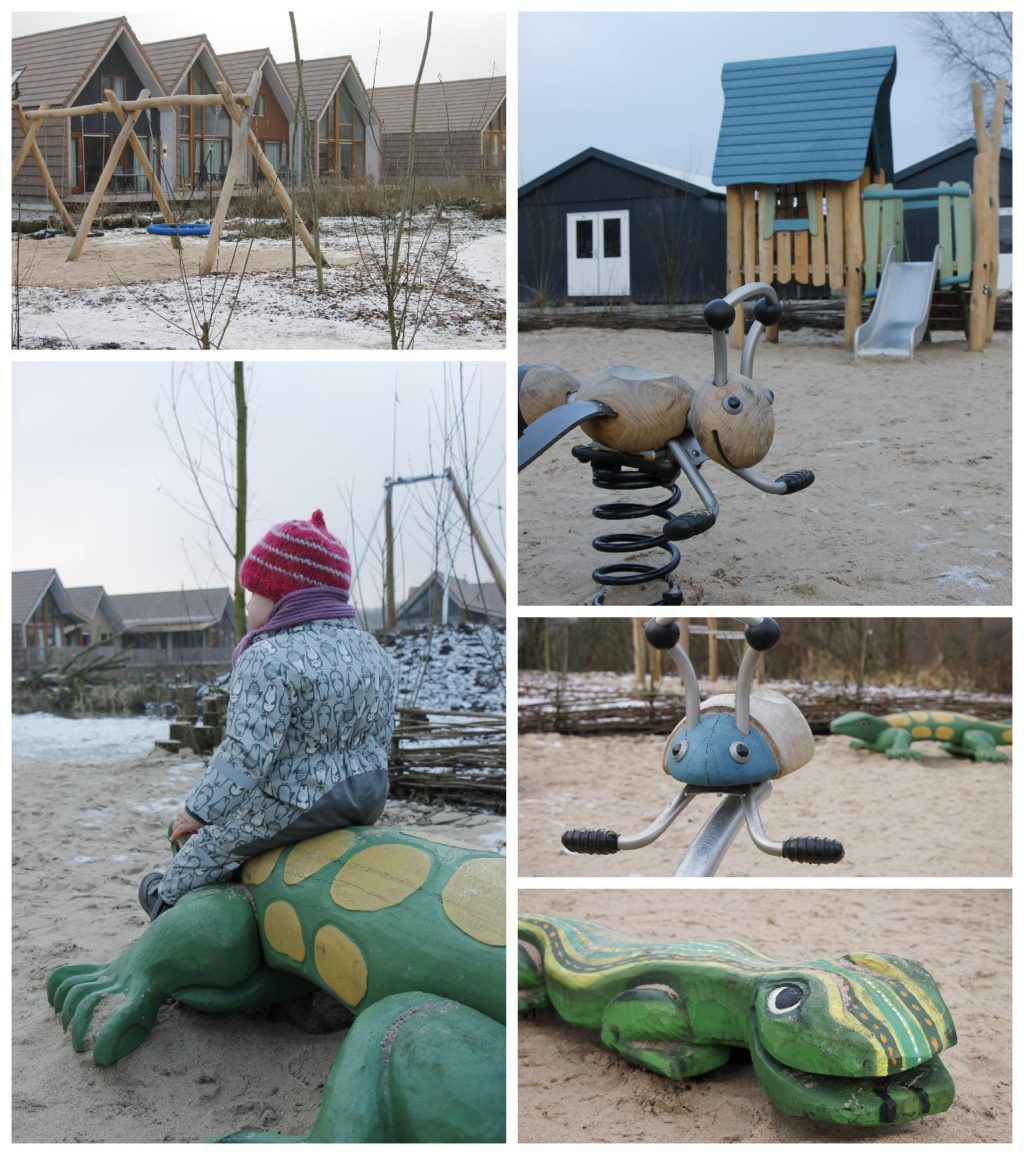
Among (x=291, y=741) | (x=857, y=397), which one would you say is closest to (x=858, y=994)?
(x=291, y=741)

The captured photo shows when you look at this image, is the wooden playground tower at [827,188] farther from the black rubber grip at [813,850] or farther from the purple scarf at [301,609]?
the black rubber grip at [813,850]

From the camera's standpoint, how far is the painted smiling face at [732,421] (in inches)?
102

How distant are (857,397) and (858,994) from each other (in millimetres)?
5527

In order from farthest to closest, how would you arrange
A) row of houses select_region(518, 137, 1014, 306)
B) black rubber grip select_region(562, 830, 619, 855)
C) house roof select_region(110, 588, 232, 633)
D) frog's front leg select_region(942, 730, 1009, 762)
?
1. row of houses select_region(518, 137, 1014, 306)
2. frog's front leg select_region(942, 730, 1009, 762)
3. house roof select_region(110, 588, 232, 633)
4. black rubber grip select_region(562, 830, 619, 855)

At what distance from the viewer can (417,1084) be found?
1986mm

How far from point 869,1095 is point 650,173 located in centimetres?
1117

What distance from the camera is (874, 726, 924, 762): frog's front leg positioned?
6.86m

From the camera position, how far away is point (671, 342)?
9.87m

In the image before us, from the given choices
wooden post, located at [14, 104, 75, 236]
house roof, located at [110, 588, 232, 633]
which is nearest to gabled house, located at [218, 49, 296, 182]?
wooden post, located at [14, 104, 75, 236]

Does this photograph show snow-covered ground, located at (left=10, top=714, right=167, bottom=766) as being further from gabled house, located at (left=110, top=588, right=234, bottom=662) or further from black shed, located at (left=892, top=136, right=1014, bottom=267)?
black shed, located at (left=892, top=136, right=1014, bottom=267)

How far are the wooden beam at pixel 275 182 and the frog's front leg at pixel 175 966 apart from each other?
308 cm

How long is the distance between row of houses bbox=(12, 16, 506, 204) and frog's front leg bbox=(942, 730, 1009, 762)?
4.49 meters

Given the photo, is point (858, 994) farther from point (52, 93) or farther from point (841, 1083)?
point (52, 93)

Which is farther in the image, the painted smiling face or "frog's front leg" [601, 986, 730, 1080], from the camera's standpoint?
the painted smiling face
